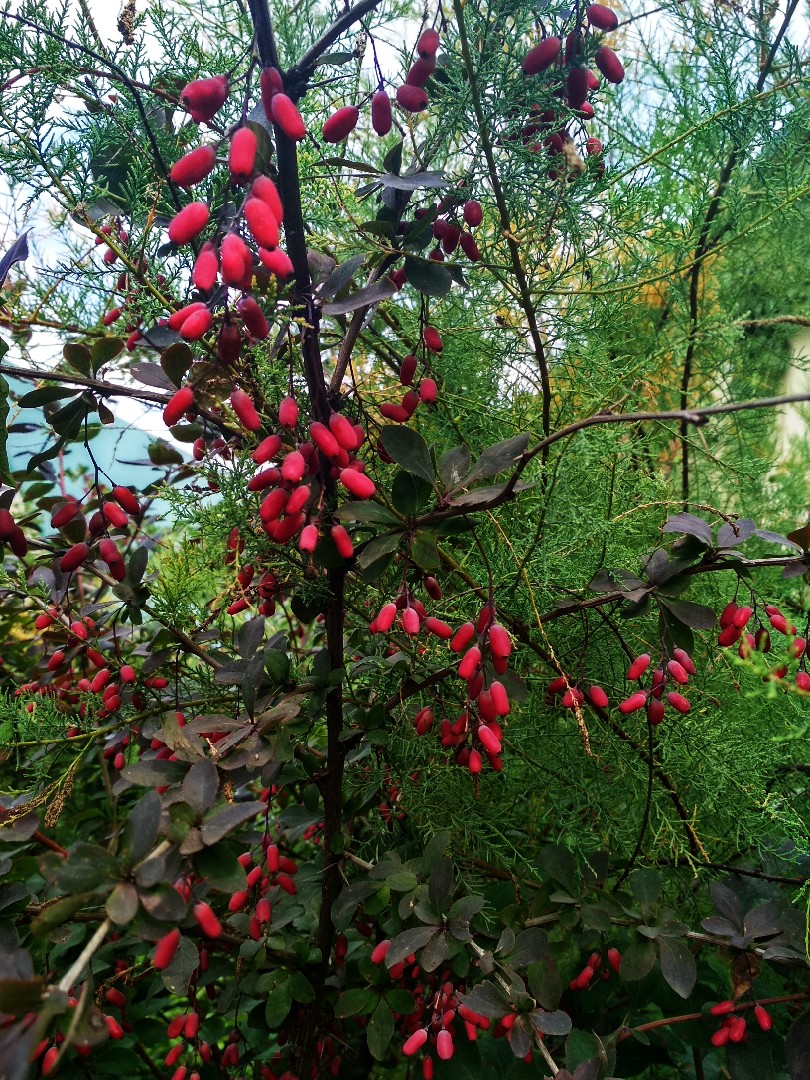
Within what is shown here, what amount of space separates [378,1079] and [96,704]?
1.69 ft

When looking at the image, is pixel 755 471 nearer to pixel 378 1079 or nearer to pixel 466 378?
pixel 466 378

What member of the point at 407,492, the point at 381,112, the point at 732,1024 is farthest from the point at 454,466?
the point at 732,1024

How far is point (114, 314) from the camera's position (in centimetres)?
60

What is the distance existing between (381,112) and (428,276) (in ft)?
0.41

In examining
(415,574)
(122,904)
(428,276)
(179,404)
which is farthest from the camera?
(415,574)

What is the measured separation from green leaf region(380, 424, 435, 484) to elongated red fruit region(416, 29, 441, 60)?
0.28 m

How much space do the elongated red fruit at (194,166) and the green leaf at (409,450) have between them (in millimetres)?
173

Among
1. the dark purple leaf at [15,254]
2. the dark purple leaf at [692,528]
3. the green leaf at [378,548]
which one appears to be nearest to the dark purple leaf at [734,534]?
the dark purple leaf at [692,528]

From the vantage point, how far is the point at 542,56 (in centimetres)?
54

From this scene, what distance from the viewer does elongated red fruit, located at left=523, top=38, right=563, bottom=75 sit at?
0.54 metres

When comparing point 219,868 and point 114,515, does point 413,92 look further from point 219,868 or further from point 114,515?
point 219,868

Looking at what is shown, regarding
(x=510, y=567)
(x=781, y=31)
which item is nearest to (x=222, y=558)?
(x=510, y=567)

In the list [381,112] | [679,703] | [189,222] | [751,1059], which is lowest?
[751,1059]

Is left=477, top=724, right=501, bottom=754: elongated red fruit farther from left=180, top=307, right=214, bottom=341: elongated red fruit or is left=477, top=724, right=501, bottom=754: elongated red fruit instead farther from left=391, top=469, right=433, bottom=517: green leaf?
left=180, top=307, right=214, bottom=341: elongated red fruit
